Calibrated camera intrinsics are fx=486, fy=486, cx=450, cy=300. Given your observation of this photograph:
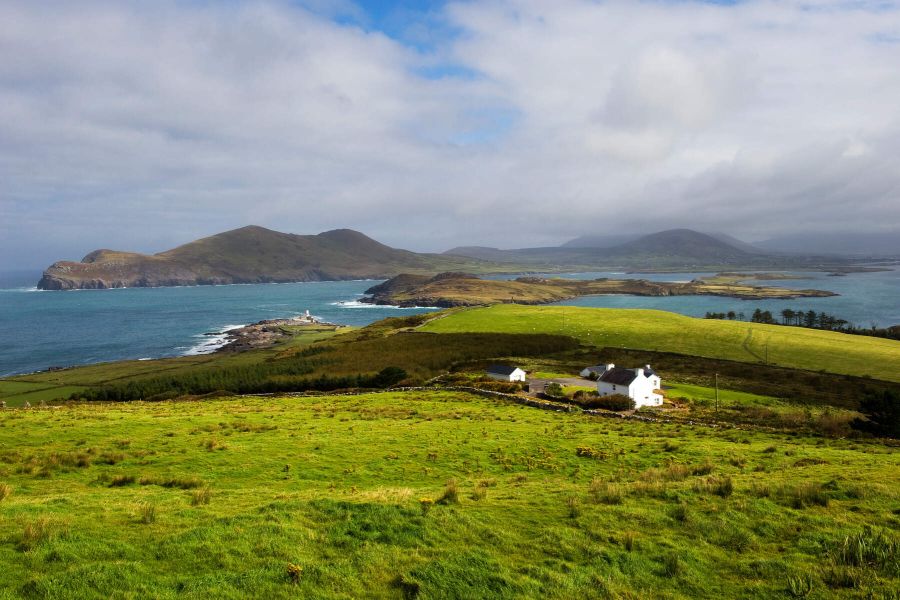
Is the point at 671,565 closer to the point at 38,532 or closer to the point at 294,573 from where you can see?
the point at 294,573

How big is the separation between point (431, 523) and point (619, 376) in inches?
1638

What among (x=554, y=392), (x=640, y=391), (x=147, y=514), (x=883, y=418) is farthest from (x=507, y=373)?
(x=147, y=514)

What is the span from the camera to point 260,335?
138 metres

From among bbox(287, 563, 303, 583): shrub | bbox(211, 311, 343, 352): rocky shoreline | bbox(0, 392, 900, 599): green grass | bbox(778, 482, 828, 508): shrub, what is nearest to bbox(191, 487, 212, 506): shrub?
bbox(0, 392, 900, 599): green grass

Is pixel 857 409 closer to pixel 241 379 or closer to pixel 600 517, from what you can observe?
pixel 600 517

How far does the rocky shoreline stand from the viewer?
123m

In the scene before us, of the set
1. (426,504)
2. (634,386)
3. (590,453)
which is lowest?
(634,386)

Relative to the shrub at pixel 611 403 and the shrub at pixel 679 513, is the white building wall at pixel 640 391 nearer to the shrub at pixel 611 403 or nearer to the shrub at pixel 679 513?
the shrub at pixel 611 403

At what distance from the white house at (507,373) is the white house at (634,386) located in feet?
35.4

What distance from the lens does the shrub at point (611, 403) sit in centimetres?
4403

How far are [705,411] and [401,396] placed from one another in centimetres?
2815

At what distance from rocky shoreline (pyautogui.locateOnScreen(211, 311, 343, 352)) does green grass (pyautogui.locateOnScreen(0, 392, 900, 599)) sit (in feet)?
344

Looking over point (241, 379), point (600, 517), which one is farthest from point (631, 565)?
point (241, 379)

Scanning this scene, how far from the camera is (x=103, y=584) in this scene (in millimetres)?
8672
